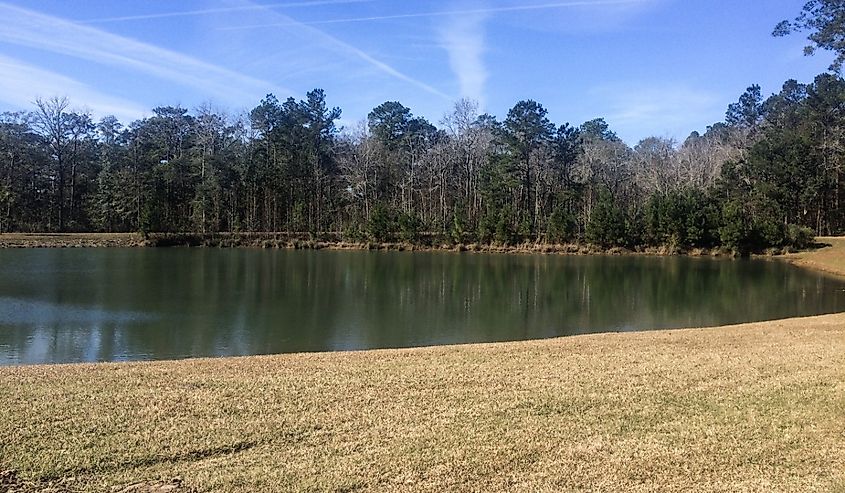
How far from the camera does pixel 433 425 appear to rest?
598 cm

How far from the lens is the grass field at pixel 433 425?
15.7 feet

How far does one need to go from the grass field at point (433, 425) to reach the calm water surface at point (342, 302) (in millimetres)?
5964

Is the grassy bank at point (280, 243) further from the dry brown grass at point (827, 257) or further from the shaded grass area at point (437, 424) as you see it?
the shaded grass area at point (437, 424)

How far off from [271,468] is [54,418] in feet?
8.05

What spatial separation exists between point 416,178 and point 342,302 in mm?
42894

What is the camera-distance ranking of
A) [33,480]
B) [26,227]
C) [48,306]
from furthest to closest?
[26,227] → [48,306] → [33,480]

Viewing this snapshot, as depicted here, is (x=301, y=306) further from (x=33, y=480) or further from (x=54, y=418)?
(x=33, y=480)

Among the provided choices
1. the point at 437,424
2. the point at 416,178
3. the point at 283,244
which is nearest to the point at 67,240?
the point at 283,244

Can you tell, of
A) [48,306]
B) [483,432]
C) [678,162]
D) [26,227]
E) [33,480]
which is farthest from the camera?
[678,162]

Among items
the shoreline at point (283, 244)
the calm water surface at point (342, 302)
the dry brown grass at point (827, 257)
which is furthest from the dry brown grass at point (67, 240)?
the dry brown grass at point (827, 257)

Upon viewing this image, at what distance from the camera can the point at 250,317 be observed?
18.0 m

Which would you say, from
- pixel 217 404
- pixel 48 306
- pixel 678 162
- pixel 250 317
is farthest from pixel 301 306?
pixel 678 162

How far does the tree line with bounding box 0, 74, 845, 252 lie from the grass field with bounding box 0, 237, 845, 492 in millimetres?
44054

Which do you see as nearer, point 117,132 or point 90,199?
point 90,199
